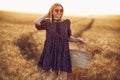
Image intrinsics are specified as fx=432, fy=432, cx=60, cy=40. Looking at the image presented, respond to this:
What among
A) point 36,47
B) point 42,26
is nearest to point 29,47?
point 36,47

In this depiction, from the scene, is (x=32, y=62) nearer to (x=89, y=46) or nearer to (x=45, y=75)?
(x=45, y=75)

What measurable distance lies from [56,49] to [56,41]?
0.09 meters

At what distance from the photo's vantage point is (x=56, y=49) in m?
4.90

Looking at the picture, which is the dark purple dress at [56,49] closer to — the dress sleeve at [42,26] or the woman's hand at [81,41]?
the dress sleeve at [42,26]

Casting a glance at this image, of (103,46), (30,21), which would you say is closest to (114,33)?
(103,46)

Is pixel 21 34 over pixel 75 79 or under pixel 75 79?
over

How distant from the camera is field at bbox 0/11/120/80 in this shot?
16.1 ft

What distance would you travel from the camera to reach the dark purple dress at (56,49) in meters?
4.89

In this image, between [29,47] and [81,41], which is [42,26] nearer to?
[29,47]

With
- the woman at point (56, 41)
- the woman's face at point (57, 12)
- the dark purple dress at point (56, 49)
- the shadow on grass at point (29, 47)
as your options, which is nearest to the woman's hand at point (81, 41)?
the woman at point (56, 41)

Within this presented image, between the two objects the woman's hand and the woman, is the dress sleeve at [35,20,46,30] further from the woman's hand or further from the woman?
the woman's hand

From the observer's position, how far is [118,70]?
4957mm

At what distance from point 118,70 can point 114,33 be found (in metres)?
0.43

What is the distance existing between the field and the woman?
0.19ft
